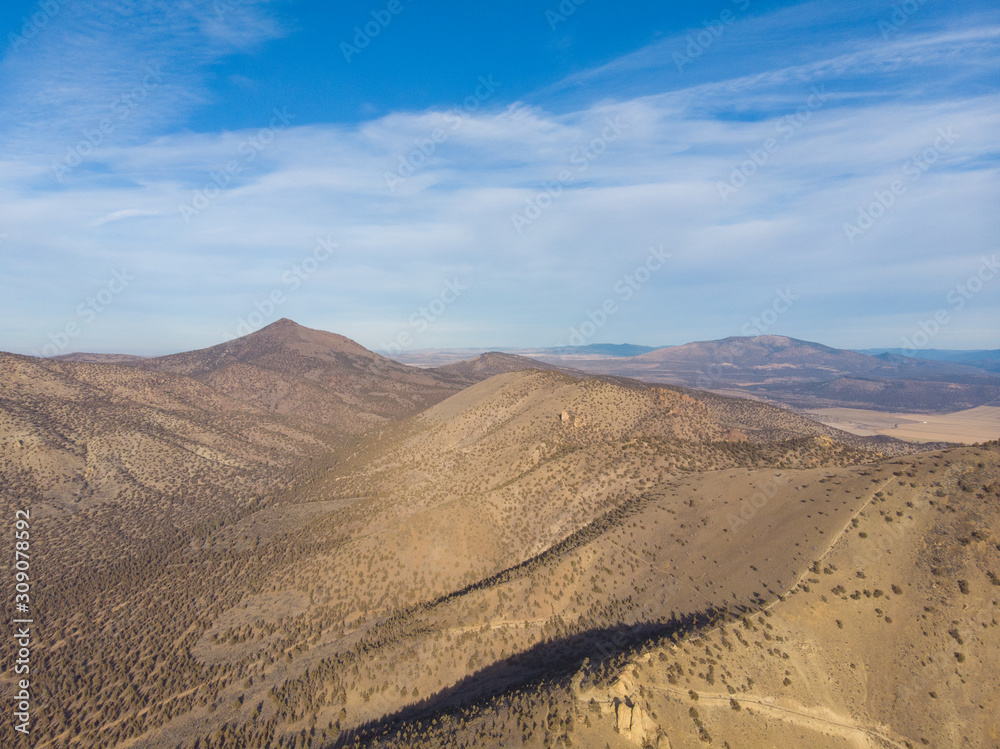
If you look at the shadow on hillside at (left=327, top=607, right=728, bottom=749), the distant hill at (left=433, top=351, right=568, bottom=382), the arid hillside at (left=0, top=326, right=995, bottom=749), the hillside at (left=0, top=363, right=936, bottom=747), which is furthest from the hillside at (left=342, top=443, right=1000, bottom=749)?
the distant hill at (left=433, top=351, right=568, bottom=382)

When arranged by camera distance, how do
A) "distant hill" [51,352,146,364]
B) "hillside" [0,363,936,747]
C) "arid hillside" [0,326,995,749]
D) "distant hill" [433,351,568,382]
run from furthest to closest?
1. "distant hill" [433,351,568,382]
2. "distant hill" [51,352,146,364]
3. "hillside" [0,363,936,747]
4. "arid hillside" [0,326,995,749]

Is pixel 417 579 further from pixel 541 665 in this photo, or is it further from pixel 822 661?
pixel 822 661

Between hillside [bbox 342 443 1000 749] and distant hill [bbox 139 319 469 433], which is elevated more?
distant hill [bbox 139 319 469 433]

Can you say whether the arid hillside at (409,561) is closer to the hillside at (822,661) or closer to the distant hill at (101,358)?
the hillside at (822,661)

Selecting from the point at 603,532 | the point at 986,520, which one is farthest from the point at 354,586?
the point at 986,520

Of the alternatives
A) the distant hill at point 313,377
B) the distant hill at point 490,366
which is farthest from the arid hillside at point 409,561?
the distant hill at point 490,366

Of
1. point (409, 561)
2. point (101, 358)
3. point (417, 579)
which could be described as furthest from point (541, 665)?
point (101, 358)

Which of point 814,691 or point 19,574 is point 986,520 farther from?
point 19,574

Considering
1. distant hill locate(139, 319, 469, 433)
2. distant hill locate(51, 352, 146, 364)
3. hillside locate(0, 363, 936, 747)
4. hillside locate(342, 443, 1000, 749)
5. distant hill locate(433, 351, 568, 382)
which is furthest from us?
distant hill locate(433, 351, 568, 382)

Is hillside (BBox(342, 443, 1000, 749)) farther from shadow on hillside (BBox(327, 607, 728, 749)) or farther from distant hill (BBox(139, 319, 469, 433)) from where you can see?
distant hill (BBox(139, 319, 469, 433))
